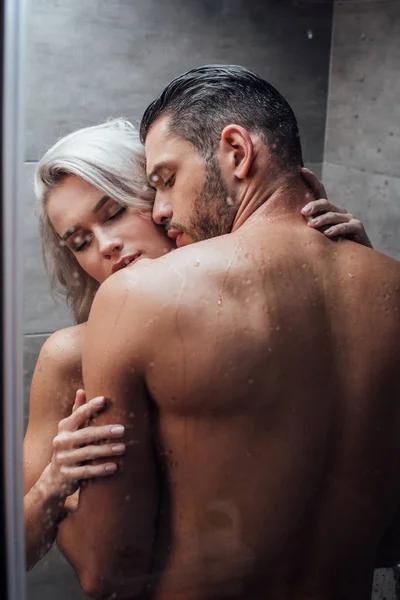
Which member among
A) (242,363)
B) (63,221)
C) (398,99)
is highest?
(398,99)

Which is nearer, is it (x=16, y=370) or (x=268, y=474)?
Answer: (x=16, y=370)

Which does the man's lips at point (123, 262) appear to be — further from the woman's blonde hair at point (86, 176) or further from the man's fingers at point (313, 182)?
the man's fingers at point (313, 182)

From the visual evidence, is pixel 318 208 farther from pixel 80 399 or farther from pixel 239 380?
pixel 80 399

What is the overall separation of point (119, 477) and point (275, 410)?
6.4 inches

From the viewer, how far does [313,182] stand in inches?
27.9

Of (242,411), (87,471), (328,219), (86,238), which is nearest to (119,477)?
(87,471)

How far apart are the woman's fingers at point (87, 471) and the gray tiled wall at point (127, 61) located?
0.08m

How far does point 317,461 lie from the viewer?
664 millimetres

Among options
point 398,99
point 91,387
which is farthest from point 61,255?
point 398,99

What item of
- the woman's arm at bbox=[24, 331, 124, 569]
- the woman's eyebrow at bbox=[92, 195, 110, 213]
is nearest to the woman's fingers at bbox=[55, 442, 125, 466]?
the woman's arm at bbox=[24, 331, 124, 569]

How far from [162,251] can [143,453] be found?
7.8 inches

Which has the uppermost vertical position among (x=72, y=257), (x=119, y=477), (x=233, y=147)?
(x=233, y=147)

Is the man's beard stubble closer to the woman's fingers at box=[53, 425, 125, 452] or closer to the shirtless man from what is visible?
the shirtless man

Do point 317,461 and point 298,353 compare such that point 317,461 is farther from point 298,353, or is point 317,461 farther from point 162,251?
point 162,251
